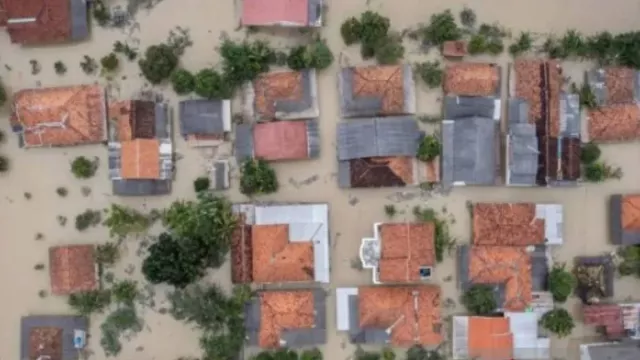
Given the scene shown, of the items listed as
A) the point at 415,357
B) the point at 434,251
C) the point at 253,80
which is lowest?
the point at 415,357

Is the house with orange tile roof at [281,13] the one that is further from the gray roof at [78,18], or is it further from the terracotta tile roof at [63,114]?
the terracotta tile roof at [63,114]

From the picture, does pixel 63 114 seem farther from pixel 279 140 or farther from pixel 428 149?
pixel 428 149

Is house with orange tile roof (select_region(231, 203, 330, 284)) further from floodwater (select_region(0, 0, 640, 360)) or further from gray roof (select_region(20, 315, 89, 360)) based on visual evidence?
gray roof (select_region(20, 315, 89, 360))

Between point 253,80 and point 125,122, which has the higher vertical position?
point 253,80

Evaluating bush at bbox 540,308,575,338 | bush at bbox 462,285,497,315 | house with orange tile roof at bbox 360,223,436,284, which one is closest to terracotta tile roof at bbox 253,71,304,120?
house with orange tile roof at bbox 360,223,436,284

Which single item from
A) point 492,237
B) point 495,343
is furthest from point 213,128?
point 495,343

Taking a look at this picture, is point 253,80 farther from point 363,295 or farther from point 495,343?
point 495,343

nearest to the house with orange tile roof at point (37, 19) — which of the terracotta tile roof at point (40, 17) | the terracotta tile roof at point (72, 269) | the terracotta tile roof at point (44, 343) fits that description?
the terracotta tile roof at point (40, 17)
